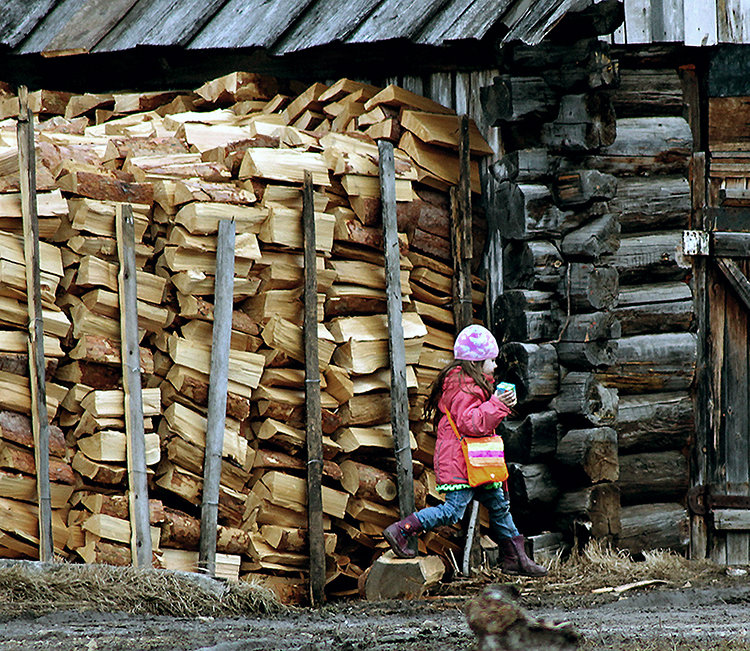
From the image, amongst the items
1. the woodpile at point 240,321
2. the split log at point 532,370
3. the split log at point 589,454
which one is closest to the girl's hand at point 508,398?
the split log at point 532,370

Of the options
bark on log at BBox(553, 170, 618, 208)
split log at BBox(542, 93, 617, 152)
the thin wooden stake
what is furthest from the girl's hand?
split log at BBox(542, 93, 617, 152)

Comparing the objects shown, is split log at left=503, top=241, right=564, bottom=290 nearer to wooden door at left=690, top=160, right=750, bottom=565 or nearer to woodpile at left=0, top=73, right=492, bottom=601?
woodpile at left=0, top=73, right=492, bottom=601

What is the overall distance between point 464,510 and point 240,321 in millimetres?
2020

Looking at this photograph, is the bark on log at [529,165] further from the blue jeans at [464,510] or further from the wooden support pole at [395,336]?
the blue jeans at [464,510]

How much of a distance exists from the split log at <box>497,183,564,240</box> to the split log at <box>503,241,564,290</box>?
3.5 inches

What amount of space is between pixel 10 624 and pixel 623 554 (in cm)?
456

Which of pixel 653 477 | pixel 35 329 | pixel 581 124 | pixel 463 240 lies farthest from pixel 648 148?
pixel 35 329

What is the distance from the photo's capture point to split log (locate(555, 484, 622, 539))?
29.8ft

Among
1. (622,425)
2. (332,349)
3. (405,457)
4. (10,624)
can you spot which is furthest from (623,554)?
(10,624)

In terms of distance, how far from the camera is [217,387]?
8.35 meters

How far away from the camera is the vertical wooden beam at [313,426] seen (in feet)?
28.2

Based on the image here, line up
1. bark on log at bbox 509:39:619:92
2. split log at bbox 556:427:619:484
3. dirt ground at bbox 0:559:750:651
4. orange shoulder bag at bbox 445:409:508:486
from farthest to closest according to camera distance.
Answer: split log at bbox 556:427:619:484, bark on log at bbox 509:39:619:92, orange shoulder bag at bbox 445:409:508:486, dirt ground at bbox 0:559:750:651

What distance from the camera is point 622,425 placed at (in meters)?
9.44

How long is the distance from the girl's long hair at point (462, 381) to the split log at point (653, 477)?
1.63 m
